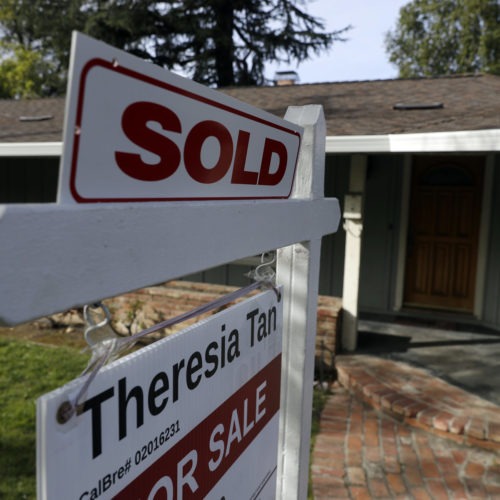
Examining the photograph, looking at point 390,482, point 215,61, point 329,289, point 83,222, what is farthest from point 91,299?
point 215,61

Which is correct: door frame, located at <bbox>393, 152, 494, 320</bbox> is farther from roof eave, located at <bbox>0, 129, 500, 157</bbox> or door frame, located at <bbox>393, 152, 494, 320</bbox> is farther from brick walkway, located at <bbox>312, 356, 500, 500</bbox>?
brick walkway, located at <bbox>312, 356, 500, 500</bbox>

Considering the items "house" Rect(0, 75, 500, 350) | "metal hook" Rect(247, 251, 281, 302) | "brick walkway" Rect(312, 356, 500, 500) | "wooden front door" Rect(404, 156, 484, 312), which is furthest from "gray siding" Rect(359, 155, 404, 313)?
"metal hook" Rect(247, 251, 281, 302)

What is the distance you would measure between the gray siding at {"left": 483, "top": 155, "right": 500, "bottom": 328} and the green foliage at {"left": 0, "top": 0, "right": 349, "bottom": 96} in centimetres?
1381

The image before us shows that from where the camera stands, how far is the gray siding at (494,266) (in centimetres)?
761

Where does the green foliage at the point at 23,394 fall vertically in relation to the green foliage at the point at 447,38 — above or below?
below

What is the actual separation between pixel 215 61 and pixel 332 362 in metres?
16.5

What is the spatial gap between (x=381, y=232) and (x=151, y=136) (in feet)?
25.3

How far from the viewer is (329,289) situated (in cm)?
863

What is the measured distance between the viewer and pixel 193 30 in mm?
19219

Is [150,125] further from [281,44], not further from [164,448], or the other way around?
[281,44]

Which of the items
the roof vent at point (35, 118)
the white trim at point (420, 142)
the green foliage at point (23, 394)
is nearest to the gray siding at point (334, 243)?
the white trim at point (420, 142)

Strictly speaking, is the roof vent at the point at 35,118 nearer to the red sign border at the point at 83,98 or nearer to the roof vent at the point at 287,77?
the roof vent at the point at 287,77

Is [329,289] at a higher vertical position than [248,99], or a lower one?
lower

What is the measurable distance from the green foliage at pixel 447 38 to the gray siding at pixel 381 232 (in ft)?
69.1
